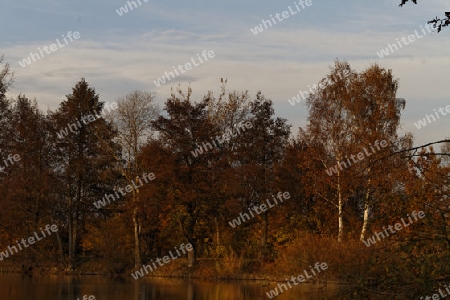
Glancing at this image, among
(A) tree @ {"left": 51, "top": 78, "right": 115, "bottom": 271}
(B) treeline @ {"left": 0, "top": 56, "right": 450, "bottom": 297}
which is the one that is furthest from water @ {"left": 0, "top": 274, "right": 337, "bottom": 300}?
(A) tree @ {"left": 51, "top": 78, "right": 115, "bottom": 271}

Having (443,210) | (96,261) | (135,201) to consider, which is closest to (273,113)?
(135,201)

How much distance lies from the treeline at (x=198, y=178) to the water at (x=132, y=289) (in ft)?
9.31

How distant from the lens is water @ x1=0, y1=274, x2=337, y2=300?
25062mm

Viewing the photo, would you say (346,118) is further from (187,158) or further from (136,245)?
(136,245)

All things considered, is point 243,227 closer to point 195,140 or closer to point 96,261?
point 195,140

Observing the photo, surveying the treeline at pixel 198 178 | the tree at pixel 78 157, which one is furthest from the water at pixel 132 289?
the tree at pixel 78 157

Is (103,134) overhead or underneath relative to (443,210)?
overhead

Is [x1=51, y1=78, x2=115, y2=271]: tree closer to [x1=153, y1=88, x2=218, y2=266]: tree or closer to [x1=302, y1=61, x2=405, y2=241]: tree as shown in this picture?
[x1=153, y1=88, x2=218, y2=266]: tree

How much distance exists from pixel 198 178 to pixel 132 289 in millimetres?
9692

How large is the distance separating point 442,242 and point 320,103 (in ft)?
95.9

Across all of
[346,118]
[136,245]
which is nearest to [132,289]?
[136,245]

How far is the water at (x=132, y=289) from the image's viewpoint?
82.2 feet

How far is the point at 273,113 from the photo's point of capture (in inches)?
1570

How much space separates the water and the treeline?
2837mm
